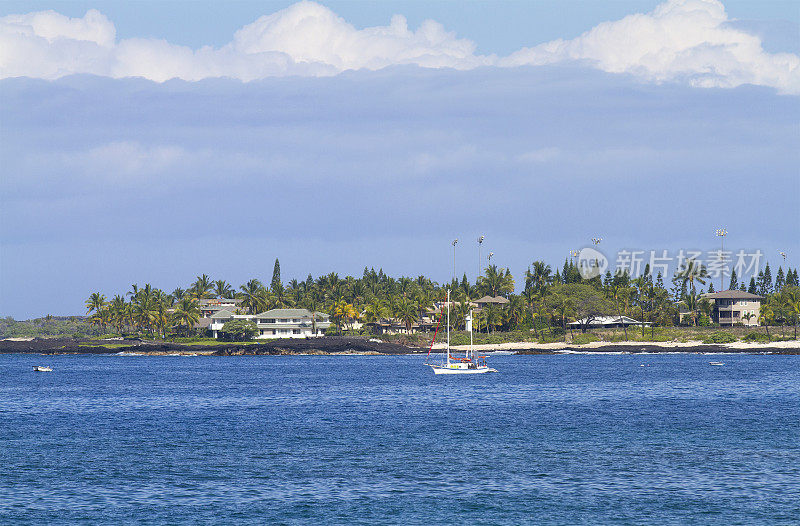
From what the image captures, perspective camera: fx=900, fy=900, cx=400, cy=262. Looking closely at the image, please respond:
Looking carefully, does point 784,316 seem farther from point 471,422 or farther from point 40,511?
point 40,511

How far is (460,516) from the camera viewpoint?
34.8 meters

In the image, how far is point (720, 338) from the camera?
17775 cm

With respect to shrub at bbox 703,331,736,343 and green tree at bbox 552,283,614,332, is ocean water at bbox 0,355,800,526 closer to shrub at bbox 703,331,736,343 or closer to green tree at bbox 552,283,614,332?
shrub at bbox 703,331,736,343

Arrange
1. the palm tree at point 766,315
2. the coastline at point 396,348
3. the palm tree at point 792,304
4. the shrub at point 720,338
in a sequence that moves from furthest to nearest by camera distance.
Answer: the palm tree at point 766,315 < the shrub at point 720,338 < the coastline at point 396,348 < the palm tree at point 792,304

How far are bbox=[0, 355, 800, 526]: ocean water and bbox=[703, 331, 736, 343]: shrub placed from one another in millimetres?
82089

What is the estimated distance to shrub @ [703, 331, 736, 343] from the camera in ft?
581

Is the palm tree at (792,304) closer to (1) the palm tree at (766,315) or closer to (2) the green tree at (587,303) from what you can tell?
(1) the palm tree at (766,315)

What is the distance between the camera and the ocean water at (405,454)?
117 ft

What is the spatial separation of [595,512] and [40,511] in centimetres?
2193

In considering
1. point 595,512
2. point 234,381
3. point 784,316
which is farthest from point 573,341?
point 595,512

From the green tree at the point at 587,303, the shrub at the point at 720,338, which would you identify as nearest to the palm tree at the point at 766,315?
the shrub at the point at 720,338

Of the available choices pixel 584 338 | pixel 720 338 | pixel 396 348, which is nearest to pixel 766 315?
pixel 720 338

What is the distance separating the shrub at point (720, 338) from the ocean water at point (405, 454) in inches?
3232

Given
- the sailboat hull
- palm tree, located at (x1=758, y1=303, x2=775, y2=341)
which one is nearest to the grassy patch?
palm tree, located at (x1=758, y1=303, x2=775, y2=341)
